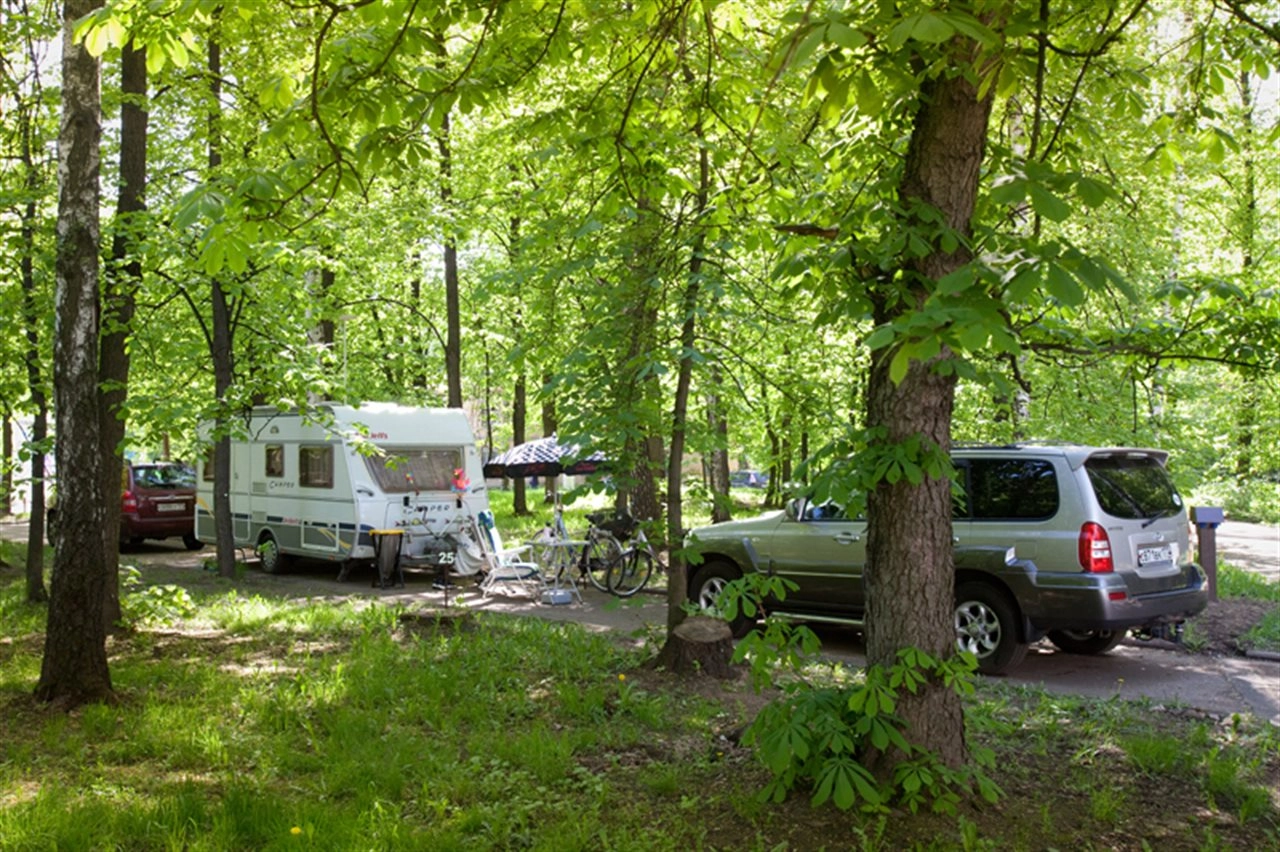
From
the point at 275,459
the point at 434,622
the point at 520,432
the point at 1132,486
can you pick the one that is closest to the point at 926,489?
the point at 1132,486

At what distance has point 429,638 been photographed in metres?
9.01

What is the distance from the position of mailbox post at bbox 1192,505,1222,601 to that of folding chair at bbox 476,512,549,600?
772cm

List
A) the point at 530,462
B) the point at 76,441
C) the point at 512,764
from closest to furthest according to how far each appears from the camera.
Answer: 1. the point at 512,764
2. the point at 76,441
3. the point at 530,462

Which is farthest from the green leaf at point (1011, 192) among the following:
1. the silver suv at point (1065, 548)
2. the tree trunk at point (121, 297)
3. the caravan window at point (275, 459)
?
the caravan window at point (275, 459)

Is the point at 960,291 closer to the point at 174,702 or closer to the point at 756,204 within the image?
the point at 756,204

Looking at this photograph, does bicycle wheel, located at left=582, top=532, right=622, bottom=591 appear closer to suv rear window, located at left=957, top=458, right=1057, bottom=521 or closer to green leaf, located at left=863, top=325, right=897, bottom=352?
suv rear window, located at left=957, top=458, right=1057, bottom=521

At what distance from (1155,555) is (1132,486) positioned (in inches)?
22.9

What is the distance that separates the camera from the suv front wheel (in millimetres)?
8273

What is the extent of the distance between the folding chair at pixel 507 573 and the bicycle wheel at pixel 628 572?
1000mm

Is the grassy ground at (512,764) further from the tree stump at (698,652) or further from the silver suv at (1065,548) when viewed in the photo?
the silver suv at (1065,548)

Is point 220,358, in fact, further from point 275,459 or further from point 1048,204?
point 1048,204

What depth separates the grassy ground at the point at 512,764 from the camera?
14.2 ft

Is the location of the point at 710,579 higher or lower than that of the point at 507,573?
higher

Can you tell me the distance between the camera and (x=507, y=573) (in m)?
13.4
